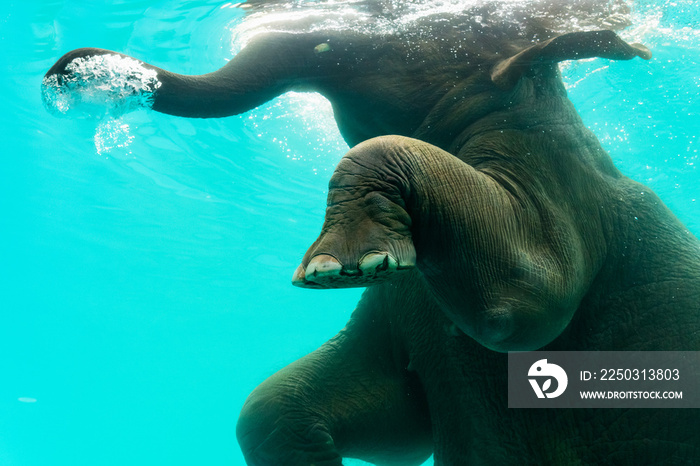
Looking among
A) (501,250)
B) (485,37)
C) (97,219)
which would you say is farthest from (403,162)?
(97,219)

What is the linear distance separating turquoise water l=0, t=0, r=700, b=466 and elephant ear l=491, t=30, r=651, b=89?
2.13m

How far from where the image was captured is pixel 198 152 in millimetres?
11586

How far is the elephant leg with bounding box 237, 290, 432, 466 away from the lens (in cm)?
258

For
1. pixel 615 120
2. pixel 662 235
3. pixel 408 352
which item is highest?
pixel 615 120

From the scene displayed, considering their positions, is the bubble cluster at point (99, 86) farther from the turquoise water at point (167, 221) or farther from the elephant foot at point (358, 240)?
the elephant foot at point (358, 240)

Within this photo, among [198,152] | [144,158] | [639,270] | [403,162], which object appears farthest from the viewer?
[144,158]

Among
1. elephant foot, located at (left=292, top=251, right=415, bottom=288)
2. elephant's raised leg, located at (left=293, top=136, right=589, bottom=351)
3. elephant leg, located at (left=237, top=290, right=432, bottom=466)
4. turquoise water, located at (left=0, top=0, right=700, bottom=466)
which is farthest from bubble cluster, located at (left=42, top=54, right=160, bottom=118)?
elephant leg, located at (left=237, top=290, right=432, bottom=466)

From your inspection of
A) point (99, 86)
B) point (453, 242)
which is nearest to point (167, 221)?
point (99, 86)

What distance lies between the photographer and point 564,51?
7.57 feet

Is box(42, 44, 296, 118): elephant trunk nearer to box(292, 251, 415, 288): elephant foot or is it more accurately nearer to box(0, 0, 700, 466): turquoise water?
box(0, 0, 700, 466): turquoise water

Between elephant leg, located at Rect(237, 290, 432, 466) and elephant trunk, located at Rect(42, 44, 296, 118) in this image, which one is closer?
elephant trunk, located at Rect(42, 44, 296, 118)

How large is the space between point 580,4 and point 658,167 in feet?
13.6

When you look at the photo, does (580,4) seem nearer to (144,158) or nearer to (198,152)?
(198,152)

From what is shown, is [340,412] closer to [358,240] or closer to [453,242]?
[453,242]
